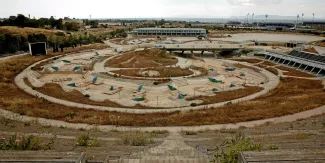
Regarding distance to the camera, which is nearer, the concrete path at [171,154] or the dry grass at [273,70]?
the concrete path at [171,154]

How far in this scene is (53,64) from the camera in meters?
57.4

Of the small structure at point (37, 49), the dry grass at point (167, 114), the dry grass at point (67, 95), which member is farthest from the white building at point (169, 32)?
the dry grass at point (167, 114)

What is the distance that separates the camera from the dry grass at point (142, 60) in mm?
58812

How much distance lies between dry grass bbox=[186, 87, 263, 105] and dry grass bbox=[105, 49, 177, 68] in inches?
921

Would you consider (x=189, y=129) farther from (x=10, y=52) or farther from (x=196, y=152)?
(x=10, y=52)

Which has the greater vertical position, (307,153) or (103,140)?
(307,153)

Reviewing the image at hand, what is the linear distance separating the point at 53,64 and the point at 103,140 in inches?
1749

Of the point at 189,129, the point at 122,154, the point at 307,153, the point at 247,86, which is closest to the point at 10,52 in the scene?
the point at 247,86

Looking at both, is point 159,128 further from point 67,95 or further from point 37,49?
point 37,49

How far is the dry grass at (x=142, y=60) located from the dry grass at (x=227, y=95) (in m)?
23.4

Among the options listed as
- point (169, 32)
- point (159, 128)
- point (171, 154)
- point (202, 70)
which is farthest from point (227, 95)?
point (169, 32)

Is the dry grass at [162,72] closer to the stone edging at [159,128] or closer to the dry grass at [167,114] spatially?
the dry grass at [167,114]

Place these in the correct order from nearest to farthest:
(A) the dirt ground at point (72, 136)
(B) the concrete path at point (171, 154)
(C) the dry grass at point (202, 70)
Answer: (B) the concrete path at point (171, 154) → (A) the dirt ground at point (72, 136) → (C) the dry grass at point (202, 70)

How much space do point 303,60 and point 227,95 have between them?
32.6 meters
